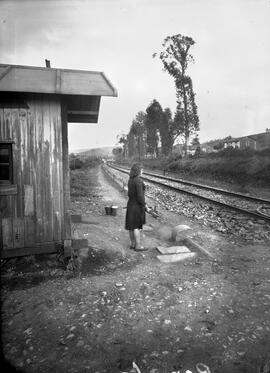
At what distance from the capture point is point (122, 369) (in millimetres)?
2904

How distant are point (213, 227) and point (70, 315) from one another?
5.98 m

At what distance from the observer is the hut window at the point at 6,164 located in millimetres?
5090

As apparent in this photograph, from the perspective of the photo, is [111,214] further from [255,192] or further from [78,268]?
[255,192]

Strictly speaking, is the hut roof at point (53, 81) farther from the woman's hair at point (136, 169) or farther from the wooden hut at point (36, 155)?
the woman's hair at point (136, 169)

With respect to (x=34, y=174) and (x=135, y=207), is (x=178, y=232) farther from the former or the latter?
(x=34, y=174)

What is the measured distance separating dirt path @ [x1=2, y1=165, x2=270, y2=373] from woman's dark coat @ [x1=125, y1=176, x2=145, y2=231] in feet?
2.26

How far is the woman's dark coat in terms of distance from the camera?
6129 millimetres

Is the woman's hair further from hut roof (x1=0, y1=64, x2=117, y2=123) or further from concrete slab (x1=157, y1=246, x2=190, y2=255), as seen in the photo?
concrete slab (x1=157, y1=246, x2=190, y2=255)

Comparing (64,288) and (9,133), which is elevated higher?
(9,133)

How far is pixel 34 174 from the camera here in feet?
17.3

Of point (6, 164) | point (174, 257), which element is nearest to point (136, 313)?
point (174, 257)

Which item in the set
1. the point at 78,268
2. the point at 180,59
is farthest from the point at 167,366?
the point at 180,59

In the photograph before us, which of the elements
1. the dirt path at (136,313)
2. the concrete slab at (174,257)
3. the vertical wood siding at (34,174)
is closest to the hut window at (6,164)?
the vertical wood siding at (34,174)

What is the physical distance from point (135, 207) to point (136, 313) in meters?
2.66
